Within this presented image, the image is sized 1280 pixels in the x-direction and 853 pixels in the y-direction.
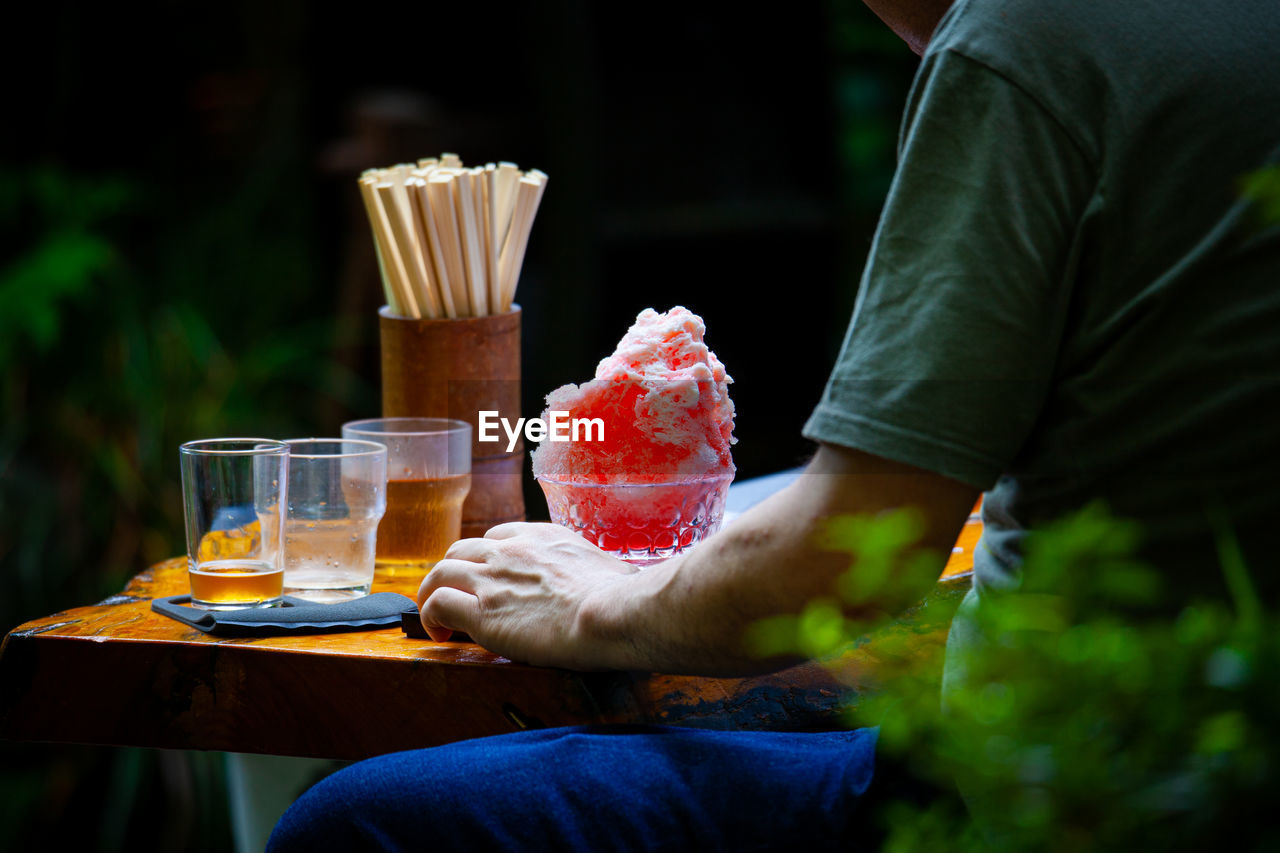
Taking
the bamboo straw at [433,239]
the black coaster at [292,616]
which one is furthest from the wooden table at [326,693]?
the bamboo straw at [433,239]

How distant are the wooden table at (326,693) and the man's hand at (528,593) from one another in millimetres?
25

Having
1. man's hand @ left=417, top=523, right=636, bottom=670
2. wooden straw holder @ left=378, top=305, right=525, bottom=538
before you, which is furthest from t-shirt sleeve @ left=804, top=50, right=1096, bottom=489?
wooden straw holder @ left=378, top=305, right=525, bottom=538

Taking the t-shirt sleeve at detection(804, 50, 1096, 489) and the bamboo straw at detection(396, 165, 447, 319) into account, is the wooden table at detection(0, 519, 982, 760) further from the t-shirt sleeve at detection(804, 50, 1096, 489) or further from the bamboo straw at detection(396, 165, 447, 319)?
the bamboo straw at detection(396, 165, 447, 319)

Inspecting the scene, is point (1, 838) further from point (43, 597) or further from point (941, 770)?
point (941, 770)

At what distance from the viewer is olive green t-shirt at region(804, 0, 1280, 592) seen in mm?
730

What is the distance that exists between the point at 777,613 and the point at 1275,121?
428mm

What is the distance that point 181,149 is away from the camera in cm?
369

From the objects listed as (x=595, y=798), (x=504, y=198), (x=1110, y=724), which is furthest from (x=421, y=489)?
(x=1110, y=724)

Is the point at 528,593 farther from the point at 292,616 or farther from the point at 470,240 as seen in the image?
the point at 470,240

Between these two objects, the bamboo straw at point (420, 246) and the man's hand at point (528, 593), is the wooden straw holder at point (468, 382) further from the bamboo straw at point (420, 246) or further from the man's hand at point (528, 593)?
the man's hand at point (528, 593)

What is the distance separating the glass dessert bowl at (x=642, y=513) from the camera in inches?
43.6

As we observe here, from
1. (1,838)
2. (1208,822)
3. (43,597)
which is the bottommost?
(1,838)

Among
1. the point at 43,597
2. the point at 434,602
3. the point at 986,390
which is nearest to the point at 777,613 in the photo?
the point at 986,390

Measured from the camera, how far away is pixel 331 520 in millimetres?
1146
